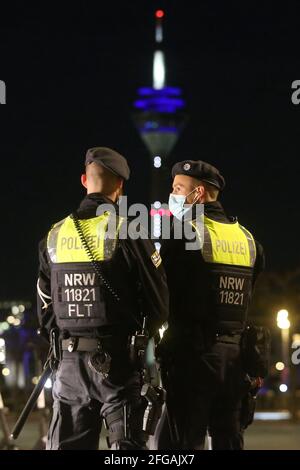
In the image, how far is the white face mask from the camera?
7.48 m

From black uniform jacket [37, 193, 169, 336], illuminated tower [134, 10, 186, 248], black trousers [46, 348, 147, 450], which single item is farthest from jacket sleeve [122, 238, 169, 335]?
illuminated tower [134, 10, 186, 248]

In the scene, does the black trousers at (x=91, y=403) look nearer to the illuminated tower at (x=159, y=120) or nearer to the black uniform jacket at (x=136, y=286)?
the black uniform jacket at (x=136, y=286)

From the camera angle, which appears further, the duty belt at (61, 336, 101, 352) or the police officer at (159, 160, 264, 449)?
the police officer at (159, 160, 264, 449)

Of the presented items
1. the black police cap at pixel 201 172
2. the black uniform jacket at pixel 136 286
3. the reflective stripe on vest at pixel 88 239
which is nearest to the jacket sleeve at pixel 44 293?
the reflective stripe on vest at pixel 88 239

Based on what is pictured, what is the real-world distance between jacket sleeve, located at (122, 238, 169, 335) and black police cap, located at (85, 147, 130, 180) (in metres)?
0.42

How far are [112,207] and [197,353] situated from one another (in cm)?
99

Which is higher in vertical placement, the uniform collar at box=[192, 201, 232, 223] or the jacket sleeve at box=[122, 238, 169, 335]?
the uniform collar at box=[192, 201, 232, 223]

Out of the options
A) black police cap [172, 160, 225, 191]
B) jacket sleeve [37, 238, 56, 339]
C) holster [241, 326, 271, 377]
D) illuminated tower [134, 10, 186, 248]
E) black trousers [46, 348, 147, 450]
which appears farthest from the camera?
illuminated tower [134, 10, 186, 248]

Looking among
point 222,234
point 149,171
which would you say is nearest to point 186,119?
point 149,171

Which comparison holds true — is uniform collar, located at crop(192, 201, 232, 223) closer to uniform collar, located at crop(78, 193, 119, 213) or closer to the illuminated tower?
uniform collar, located at crop(78, 193, 119, 213)

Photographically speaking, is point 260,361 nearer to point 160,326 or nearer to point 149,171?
point 160,326

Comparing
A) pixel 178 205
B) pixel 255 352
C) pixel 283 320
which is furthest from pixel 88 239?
pixel 283 320

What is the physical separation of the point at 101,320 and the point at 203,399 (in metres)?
0.88

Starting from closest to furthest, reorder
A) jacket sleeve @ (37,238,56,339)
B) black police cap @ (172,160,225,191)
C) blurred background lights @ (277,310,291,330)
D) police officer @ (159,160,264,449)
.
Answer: jacket sleeve @ (37,238,56,339)
police officer @ (159,160,264,449)
black police cap @ (172,160,225,191)
blurred background lights @ (277,310,291,330)
